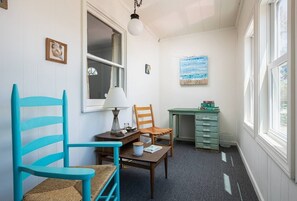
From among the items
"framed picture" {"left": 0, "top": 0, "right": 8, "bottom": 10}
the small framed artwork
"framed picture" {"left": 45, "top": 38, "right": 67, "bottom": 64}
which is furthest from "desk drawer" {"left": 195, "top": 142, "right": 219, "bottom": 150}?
"framed picture" {"left": 0, "top": 0, "right": 8, "bottom": 10}

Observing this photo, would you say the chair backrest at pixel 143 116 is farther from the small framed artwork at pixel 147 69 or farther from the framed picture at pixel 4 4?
the framed picture at pixel 4 4

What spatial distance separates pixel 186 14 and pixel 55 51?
7.72ft

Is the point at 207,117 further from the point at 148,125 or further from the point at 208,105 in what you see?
the point at 148,125

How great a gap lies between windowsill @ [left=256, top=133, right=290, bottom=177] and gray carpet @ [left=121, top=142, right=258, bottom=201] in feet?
2.09

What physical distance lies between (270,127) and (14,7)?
2397mm

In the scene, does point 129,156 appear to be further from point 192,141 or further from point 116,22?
point 192,141

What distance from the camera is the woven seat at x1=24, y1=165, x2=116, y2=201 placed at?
0.93 meters

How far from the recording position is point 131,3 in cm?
262

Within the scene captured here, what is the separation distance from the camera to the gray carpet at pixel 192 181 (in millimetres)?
1711

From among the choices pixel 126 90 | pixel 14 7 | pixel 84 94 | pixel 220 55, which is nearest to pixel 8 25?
pixel 14 7

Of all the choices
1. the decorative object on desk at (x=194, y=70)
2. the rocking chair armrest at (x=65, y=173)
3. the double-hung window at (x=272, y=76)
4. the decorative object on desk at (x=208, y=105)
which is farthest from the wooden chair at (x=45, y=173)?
the decorative object on desk at (x=194, y=70)

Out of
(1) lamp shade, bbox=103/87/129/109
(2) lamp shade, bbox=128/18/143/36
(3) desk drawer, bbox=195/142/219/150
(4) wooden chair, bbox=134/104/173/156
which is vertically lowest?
(3) desk drawer, bbox=195/142/219/150

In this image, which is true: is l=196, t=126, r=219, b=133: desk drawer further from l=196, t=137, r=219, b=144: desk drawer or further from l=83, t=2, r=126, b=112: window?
l=83, t=2, r=126, b=112: window

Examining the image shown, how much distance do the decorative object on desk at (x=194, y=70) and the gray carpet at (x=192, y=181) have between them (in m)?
1.69
